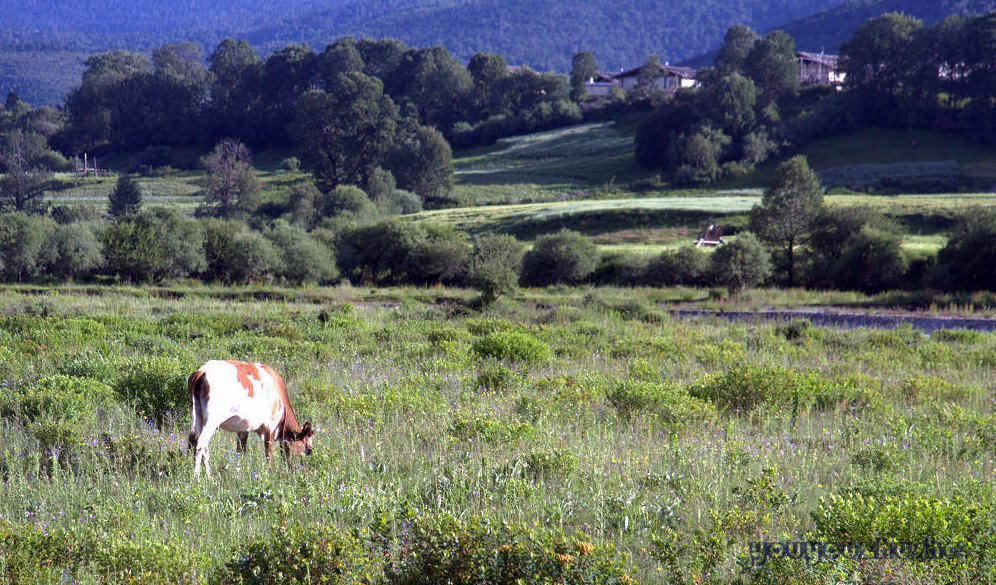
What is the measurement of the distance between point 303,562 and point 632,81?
12589 cm

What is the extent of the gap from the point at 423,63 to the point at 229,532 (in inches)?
4806

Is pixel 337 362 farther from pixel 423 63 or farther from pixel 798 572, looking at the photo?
pixel 423 63

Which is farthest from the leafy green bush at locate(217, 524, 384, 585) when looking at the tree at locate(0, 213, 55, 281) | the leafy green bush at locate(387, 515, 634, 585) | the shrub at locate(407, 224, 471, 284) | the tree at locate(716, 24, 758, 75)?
the tree at locate(716, 24, 758, 75)

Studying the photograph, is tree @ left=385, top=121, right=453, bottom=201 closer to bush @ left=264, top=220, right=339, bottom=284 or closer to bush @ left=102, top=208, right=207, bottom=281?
bush @ left=264, top=220, right=339, bottom=284

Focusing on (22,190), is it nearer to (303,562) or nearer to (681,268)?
(681,268)

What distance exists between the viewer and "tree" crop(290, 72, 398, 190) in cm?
8125

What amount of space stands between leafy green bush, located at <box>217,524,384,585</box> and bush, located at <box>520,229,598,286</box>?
31.8 m

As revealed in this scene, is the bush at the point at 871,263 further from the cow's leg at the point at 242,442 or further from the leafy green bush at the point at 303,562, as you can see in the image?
the leafy green bush at the point at 303,562

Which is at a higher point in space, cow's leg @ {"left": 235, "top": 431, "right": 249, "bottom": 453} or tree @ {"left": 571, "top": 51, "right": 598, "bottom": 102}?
tree @ {"left": 571, "top": 51, "right": 598, "bottom": 102}

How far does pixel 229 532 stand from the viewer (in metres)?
4.65

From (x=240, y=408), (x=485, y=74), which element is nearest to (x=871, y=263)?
(x=240, y=408)

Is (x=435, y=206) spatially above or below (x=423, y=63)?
below

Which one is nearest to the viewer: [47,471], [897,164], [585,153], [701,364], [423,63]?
[47,471]

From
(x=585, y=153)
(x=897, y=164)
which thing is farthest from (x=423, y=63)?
(x=897, y=164)
